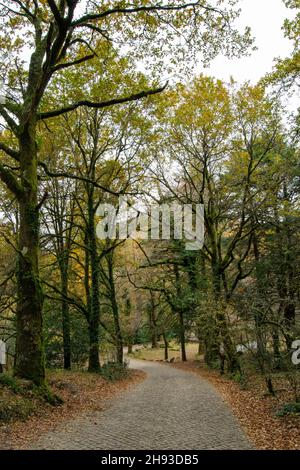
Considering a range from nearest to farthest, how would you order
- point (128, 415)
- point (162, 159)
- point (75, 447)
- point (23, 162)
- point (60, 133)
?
1. point (75, 447)
2. point (128, 415)
3. point (23, 162)
4. point (60, 133)
5. point (162, 159)

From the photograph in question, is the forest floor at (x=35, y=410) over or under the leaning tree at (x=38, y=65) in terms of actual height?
under

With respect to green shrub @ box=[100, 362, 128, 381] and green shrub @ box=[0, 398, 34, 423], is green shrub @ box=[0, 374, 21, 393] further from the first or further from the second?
green shrub @ box=[100, 362, 128, 381]

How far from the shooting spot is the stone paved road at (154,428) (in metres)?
6.54

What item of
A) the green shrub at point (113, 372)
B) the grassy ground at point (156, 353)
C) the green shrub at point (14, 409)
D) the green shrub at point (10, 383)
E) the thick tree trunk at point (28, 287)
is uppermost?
the thick tree trunk at point (28, 287)

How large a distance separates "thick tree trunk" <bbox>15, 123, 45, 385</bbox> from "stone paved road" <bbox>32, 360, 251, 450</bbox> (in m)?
1.93

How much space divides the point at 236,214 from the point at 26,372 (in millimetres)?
14546

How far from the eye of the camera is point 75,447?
631 cm

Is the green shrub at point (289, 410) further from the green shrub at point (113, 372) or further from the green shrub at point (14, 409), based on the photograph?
the green shrub at point (113, 372)

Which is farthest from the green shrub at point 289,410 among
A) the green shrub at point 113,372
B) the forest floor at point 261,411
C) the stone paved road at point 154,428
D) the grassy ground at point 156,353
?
the grassy ground at point 156,353

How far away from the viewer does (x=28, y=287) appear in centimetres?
983

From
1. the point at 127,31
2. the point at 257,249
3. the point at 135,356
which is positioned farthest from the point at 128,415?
the point at 135,356

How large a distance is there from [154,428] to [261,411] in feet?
10.8

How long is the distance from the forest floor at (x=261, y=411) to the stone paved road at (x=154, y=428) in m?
0.31
